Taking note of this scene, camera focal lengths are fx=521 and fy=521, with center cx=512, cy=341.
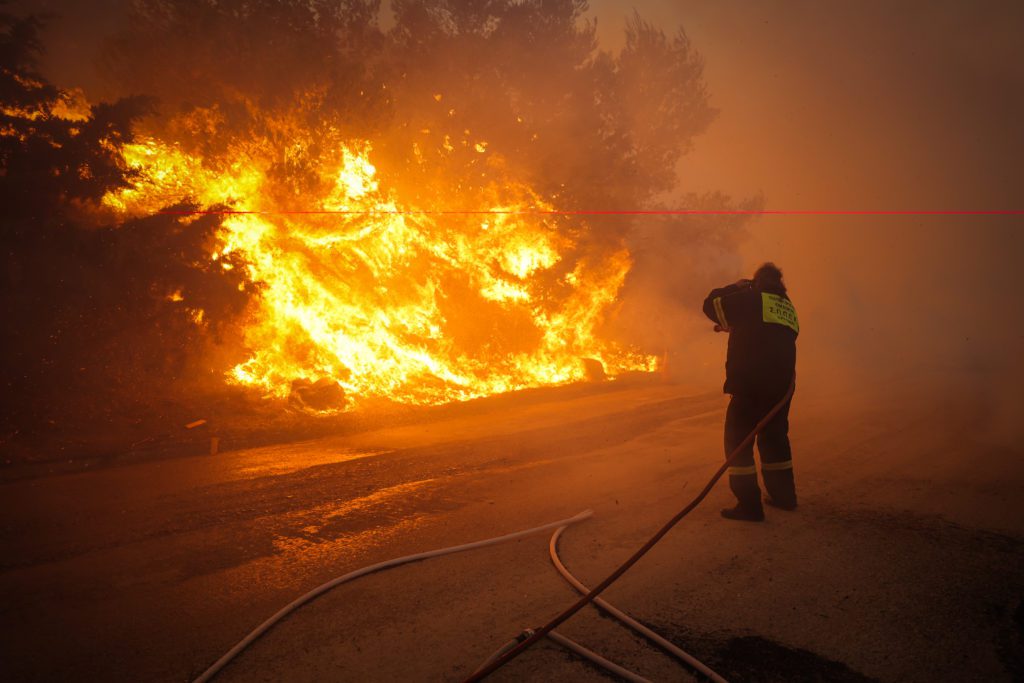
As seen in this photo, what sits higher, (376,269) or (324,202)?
(324,202)

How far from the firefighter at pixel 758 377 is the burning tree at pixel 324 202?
24.7 feet

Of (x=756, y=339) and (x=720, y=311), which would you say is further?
(x=720, y=311)

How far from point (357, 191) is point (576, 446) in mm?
8651

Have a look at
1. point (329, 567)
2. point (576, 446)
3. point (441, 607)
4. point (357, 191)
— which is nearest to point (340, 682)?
point (441, 607)

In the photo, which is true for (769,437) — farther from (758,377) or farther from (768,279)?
(768,279)

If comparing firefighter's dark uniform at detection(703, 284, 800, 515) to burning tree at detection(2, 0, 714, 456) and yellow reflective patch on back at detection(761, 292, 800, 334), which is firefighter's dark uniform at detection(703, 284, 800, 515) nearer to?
yellow reflective patch on back at detection(761, 292, 800, 334)

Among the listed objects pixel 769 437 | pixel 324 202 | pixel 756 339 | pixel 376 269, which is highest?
pixel 324 202

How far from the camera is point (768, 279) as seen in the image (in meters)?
4.73

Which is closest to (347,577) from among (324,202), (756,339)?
(756,339)

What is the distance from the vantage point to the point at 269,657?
2.60 meters

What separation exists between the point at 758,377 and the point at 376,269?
33.4 feet

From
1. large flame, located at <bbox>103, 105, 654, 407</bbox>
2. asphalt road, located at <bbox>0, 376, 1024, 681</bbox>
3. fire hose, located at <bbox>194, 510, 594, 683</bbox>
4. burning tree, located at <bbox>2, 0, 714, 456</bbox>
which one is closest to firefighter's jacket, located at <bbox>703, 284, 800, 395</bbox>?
asphalt road, located at <bbox>0, 376, 1024, 681</bbox>

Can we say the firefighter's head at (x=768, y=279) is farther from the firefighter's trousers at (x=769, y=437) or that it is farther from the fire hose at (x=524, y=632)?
the fire hose at (x=524, y=632)

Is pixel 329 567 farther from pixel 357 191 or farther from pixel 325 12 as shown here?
pixel 325 12
